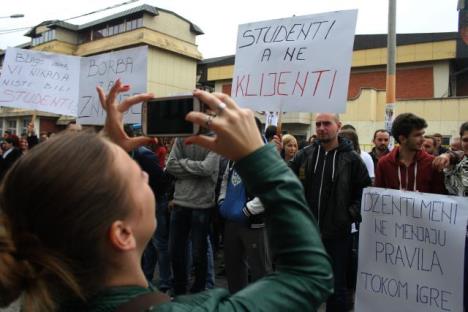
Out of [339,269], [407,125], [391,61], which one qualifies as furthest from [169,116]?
[391,61]

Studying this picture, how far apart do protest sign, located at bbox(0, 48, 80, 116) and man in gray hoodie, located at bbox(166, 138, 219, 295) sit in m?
1.96

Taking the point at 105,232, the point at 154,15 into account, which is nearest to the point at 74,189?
the point at 105,232

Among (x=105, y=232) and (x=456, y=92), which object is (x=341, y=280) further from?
(x=456, y=92)

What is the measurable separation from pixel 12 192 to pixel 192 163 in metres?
3.20

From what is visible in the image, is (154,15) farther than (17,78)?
Yes

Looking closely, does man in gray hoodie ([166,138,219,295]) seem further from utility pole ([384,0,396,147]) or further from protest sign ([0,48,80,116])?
utility pole ([384,0,396,147])

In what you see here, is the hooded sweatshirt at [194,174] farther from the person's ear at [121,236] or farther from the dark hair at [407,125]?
the person's ear at [121,236]

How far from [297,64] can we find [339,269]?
172 cm

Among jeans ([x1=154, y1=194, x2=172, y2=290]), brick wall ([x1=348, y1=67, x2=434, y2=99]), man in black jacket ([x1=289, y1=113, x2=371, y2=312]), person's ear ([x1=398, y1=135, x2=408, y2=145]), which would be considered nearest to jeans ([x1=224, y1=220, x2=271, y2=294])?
man in black jacket ([x1=289, y1=113, x2=371, y2=312])

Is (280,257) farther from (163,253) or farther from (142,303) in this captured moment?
(163,253)

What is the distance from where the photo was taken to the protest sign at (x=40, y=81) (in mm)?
5441

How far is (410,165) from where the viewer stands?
3625 millimetres

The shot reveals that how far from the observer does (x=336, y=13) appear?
368 centimetres

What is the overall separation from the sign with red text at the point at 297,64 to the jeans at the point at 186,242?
3.78 feet
